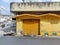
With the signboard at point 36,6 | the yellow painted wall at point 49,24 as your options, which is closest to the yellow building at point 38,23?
the yellow painted wall at point 49,24

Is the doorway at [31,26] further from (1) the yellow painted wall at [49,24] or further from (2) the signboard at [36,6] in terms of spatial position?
(2) the signboard at [36,6]

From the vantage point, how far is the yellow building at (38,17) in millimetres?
29094

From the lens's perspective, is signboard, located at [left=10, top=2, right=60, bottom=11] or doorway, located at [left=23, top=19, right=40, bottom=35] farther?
doorway, located at [left=23, top=19, right=40, bottom=35]

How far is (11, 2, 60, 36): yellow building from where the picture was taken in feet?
95.5

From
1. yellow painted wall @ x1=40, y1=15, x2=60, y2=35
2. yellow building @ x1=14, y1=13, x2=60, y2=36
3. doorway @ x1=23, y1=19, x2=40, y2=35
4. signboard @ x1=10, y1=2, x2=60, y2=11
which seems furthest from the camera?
doorway @ x1=23, y1=19, x2=40, y2=35

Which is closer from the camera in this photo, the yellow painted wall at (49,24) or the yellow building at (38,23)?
the yellow building at (38,23)

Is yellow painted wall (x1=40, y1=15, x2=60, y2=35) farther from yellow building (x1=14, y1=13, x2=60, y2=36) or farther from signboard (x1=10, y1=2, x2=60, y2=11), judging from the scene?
signboard (x1=10, y1=2, x2=60, y2=11)

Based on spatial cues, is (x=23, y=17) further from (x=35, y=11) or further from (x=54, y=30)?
(x=54, y=30)

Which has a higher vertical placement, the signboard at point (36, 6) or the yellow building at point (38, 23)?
the signboard at point (36, 6)


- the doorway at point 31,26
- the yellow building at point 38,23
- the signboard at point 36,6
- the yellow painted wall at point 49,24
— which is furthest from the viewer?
the doorway at point 31,26

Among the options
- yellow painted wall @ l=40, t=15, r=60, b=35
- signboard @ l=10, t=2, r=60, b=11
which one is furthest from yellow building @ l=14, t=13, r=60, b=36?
signboard @ l=10, t=2, r=60, b=11

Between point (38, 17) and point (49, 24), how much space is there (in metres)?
1.78

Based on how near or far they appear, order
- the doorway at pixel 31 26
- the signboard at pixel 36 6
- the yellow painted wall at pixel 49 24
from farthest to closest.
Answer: the doorway at pixel 31 26 → the signboard at pixel 36 6 → the yellow painted wall at pixel 49 24

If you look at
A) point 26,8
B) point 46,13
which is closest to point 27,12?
point 26,8
